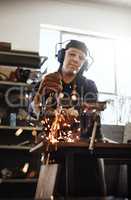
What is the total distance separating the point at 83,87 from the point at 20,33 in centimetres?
114

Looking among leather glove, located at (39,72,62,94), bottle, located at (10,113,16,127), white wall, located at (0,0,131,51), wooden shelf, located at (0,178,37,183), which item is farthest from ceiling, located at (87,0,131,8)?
wooden shelf, located at (0,178,37,183)

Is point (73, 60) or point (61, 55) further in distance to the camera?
point (61, 55)

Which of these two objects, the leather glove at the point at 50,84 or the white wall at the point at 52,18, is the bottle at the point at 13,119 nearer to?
the leather glove at the point at 50,84

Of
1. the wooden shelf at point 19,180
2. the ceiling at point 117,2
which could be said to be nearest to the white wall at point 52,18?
the ceiling at point 117,2

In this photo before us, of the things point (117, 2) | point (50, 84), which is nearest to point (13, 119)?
point (50, 84)

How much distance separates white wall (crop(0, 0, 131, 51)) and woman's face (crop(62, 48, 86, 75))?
1.53 ft

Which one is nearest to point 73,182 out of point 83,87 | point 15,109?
point 83,87

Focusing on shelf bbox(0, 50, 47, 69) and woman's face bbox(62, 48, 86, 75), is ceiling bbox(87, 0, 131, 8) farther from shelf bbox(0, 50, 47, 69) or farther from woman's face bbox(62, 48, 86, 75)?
shelf bbox(0, 50, 47, 69)

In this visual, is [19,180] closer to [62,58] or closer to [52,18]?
[62,58]

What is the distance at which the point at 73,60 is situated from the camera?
Result: 373 centimetres

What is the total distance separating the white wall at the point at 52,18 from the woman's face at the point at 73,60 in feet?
1.53

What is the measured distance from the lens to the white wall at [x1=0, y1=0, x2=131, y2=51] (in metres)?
4.09

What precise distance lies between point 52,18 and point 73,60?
804mm

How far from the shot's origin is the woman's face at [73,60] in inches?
144
